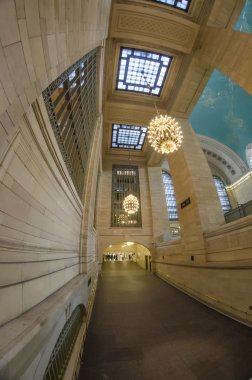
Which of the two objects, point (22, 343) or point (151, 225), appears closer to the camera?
point (22, 343)

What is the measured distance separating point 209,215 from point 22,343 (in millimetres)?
7185

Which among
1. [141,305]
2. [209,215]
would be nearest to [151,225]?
[209,215]

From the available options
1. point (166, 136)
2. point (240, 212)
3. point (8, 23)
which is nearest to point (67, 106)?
point (8, 23)

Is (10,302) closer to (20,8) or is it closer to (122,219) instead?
(20,8)

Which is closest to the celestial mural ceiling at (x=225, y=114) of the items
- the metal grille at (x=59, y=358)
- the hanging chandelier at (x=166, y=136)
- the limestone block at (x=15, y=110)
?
the hanging chandelier at (x=166, y=136)

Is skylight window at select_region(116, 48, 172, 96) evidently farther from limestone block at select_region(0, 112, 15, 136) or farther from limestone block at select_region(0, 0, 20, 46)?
limestone block at select_region(0, 112, 15, 136)

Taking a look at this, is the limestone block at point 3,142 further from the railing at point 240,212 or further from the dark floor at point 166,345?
the railing at point 240,212

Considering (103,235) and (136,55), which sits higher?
(136,55)

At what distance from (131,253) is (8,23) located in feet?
86.4

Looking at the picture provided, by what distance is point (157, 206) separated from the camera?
14.2 meters

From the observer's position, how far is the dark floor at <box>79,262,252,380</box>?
244cm

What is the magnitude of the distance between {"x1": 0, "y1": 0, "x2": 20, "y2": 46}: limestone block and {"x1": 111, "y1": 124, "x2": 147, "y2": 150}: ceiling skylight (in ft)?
38.7

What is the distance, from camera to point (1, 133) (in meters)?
1.13

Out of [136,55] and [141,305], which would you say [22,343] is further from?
[136,55]
